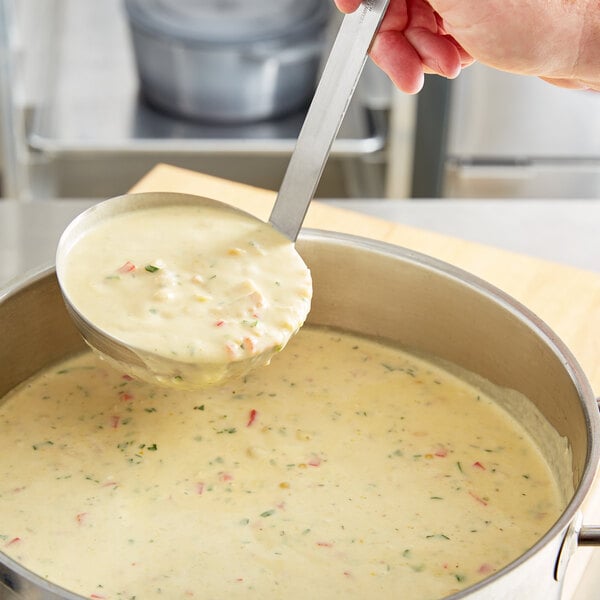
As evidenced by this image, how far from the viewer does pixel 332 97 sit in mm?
1142

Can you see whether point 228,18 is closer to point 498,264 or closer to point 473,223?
point 473,223

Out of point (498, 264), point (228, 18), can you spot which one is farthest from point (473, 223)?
point (228, 18)

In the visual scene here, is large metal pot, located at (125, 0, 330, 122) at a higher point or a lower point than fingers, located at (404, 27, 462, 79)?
lower

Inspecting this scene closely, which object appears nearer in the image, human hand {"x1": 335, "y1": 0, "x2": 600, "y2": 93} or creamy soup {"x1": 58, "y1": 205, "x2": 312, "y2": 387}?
creamy soup {"x1": 58, "y1": 205, "x2": 312, "y2": 387}

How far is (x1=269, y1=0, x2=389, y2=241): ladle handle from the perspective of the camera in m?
1.12

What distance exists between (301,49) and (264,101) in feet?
0.54

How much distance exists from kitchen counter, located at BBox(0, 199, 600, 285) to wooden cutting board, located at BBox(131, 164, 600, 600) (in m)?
0.08

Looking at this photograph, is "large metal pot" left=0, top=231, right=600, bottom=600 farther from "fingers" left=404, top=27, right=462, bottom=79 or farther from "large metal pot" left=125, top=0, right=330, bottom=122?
"large metal pot" left=125, top=0, right=330, bottom=122

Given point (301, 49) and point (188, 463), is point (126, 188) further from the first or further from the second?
point (188, 463)

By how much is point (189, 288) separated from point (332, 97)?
0.26m

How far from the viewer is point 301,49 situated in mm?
2469

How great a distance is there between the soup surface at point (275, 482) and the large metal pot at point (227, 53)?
1.17 m

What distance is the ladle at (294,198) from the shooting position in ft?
3.53

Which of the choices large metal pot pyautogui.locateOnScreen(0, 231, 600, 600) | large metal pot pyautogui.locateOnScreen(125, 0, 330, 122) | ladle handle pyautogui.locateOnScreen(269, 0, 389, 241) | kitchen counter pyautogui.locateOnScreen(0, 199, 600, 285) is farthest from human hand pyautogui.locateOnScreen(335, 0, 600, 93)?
large metal pot pyautogui.locateOnScreen(125, 0, 330, 122)
